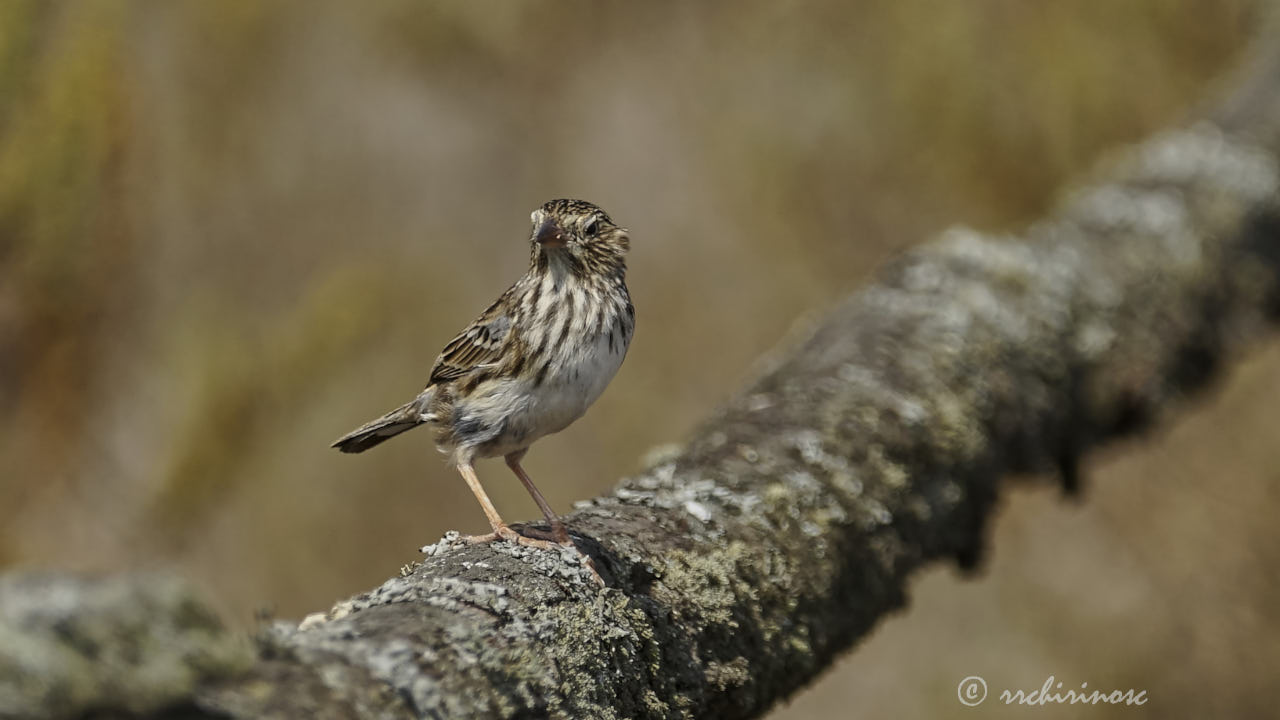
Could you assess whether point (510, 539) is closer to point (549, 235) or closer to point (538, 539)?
point (538, 539)

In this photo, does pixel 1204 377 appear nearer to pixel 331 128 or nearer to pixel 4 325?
pixel 331 128

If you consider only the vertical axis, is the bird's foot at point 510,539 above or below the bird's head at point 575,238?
below

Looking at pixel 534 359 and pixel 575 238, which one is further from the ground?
pixel 575 238

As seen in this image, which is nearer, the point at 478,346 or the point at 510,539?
the point at 510,539

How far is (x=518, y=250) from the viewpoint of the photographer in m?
6.92

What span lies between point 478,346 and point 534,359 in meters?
0.20

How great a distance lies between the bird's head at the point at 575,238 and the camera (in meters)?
3.10

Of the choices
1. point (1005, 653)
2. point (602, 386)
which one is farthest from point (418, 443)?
point (602, 386)

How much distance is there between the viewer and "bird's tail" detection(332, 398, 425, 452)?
313 cm

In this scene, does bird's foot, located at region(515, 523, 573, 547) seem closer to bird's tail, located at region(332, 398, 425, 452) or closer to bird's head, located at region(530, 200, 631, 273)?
bird's tail, located at region(332, 398, 425, 452)

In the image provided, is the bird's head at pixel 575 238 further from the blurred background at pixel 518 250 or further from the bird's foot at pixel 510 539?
the blurred background at pixel 518 250

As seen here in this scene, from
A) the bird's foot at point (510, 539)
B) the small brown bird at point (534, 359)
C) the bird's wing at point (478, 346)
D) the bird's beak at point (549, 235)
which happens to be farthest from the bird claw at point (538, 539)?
the bird's beak at point (549, 235)

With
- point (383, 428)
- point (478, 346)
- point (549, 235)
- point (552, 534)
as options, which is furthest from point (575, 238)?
point (552, 534)

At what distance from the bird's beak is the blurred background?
272cm
